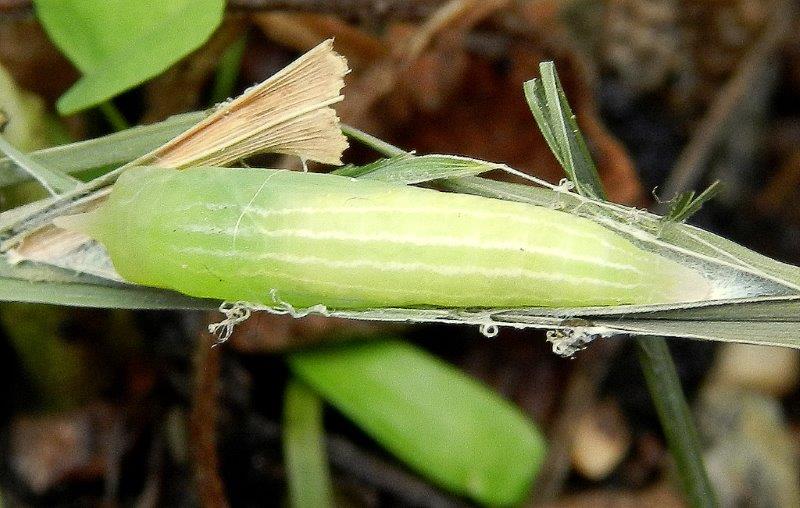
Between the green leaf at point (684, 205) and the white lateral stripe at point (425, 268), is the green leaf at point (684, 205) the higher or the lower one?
the higher one

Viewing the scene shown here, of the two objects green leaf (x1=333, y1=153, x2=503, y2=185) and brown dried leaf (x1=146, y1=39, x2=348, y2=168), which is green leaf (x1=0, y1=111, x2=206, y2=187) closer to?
brown dried leaf (x1=146, y1=39, x2=348, y2=168)

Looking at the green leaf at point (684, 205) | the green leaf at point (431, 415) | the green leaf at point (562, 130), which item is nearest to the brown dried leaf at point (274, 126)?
the green leaf at point (562, 130)

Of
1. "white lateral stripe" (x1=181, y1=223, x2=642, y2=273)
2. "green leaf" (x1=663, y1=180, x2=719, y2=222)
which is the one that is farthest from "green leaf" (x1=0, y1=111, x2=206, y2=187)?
"green leaf" (x1=663, y1=180, x2=719, y2=222)

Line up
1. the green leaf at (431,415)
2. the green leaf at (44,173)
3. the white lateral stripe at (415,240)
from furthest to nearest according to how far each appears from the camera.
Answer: the green leaf at (431,415), the green leaf at (44,173), the white lateral stripe at (415,240)

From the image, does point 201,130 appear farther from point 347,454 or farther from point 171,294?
point 347,454

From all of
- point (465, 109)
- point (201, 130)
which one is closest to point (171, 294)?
point (201, 130)

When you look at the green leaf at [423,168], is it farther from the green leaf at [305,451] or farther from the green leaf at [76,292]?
the green leaf at [305,451]

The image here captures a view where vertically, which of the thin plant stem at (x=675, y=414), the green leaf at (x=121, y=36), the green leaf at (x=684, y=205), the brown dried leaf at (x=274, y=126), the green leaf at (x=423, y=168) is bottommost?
the thin plant stem at (x=675, y=414)

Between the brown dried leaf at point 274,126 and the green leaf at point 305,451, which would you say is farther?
the green leaf at point 305,451
